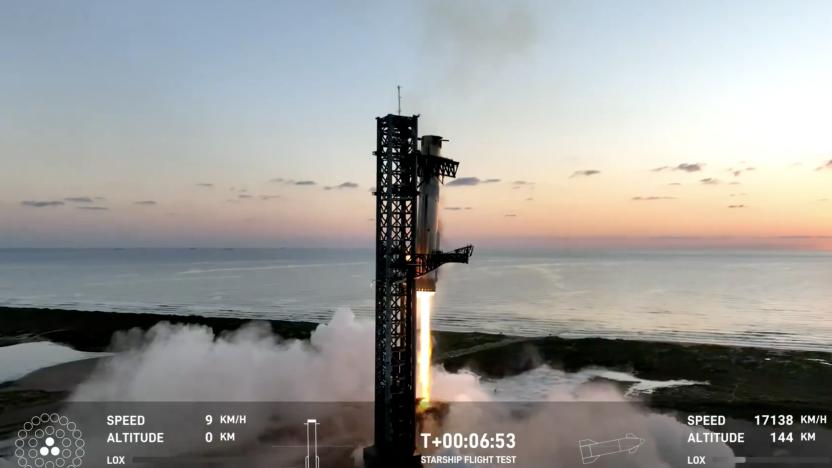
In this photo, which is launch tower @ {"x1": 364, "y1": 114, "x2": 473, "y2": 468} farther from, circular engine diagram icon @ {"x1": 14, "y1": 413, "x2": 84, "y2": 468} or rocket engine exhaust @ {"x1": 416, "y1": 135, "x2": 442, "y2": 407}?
circular engine diagram icon @ {"x1": 14, "y1": 413, "x2": 84, "y2": 468}

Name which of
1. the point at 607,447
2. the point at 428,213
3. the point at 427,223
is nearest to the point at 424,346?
the point at 427,223

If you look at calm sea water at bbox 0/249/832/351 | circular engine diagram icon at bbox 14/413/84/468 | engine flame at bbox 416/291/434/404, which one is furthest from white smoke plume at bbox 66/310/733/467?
calm sea water at bbox 0/249/832/351

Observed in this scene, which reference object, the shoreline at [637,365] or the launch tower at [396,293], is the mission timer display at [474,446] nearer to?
the launch tower at [396,293]

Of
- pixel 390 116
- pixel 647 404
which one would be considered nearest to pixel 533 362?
pixel 647 404

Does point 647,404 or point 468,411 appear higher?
point 468,411

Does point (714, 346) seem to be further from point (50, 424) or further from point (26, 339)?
point (26, 339)

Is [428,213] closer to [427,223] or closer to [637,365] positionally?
[427,223]
